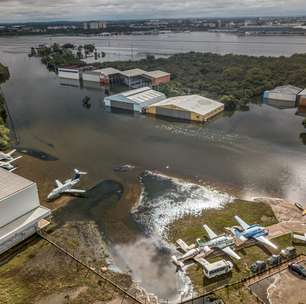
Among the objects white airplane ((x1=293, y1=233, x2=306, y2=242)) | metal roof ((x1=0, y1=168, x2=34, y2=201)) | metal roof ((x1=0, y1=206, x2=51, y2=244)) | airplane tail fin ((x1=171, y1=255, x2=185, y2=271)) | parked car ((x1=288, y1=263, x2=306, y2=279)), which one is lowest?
airplane tail fin ((x1=171, y1=255, x2=185, y2=271))

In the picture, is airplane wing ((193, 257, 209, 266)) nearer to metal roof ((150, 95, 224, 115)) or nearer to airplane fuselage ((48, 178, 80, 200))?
airplane fuselage ((48, 178, 80, 200))

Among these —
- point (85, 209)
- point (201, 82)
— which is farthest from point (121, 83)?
point (85, 209)

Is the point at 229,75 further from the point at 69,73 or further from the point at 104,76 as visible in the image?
the point at 69,73

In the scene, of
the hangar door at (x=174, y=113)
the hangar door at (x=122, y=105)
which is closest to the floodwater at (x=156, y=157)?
the hangar door at (x=174, y=113)

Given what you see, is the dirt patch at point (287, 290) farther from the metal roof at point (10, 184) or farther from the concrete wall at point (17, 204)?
the metal roof at point (10, 184)

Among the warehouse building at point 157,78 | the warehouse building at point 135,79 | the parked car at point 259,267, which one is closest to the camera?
the parked car at point 259,267

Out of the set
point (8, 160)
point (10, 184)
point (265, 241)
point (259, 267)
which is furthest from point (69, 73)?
point (259, 267)

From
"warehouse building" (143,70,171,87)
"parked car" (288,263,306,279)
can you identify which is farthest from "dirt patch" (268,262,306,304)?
"warehouse building" (143,70,171,87)
